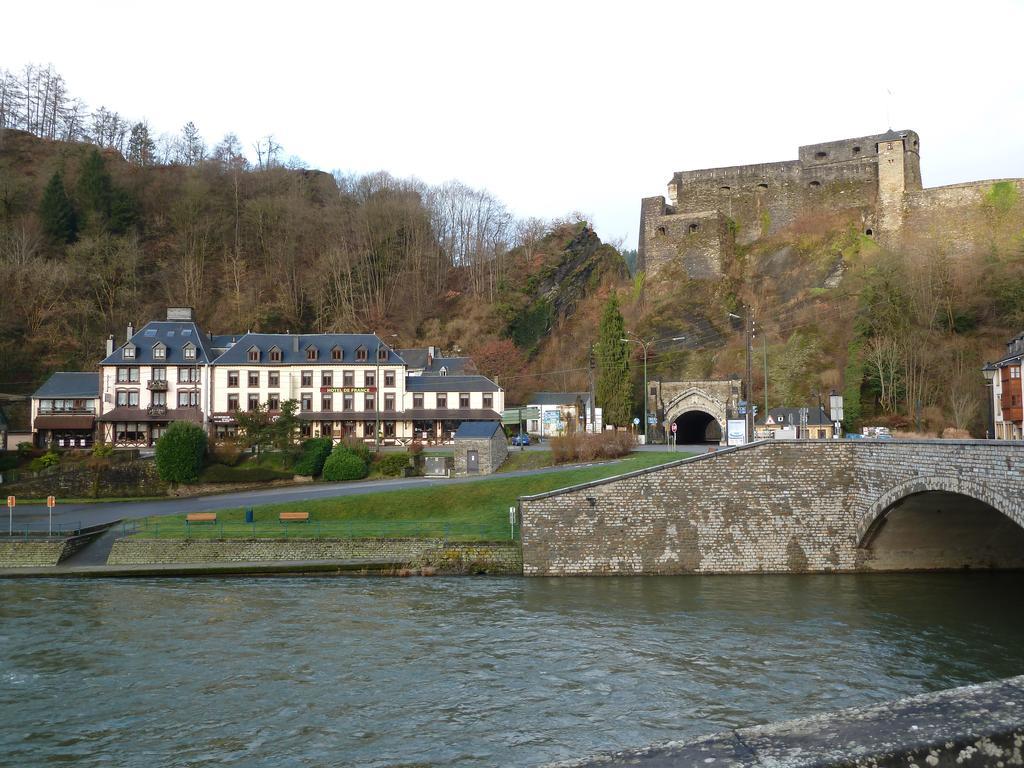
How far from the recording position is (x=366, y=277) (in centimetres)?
7300

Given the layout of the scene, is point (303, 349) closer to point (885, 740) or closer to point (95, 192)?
point (95, 192)

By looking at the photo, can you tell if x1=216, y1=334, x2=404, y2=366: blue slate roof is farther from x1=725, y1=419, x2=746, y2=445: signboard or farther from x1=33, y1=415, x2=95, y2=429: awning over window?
x1=725, y1=419, x2=746, y2=445: signboard

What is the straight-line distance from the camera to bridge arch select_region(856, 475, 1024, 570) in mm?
25219

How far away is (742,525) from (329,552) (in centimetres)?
1514

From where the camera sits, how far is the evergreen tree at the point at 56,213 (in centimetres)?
6950

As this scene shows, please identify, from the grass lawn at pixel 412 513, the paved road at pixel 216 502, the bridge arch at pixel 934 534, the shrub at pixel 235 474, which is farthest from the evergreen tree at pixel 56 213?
the bridge arch at pixel 934 534

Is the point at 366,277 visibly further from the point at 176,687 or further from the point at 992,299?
the point at 176,687

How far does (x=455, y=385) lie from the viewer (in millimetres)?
54656

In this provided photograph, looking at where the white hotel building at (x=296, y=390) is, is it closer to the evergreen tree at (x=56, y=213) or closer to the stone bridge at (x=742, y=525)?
the evergreen tree at (x=56, y=213)

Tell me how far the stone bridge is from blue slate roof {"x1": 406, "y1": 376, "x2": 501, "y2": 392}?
2656 cm

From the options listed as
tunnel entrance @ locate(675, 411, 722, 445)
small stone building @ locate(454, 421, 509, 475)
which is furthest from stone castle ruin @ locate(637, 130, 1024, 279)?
small stone building @ locate(454, 421, 509, 475)

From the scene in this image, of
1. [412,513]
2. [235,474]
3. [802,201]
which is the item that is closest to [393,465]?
[235,474]

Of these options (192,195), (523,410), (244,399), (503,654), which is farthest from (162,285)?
(503,654)

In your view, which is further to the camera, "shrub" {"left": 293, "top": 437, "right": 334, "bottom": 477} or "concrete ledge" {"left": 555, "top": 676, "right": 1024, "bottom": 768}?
"shrub" {"left": 293, "top": 437, "right": 334, "bottom": 477}
